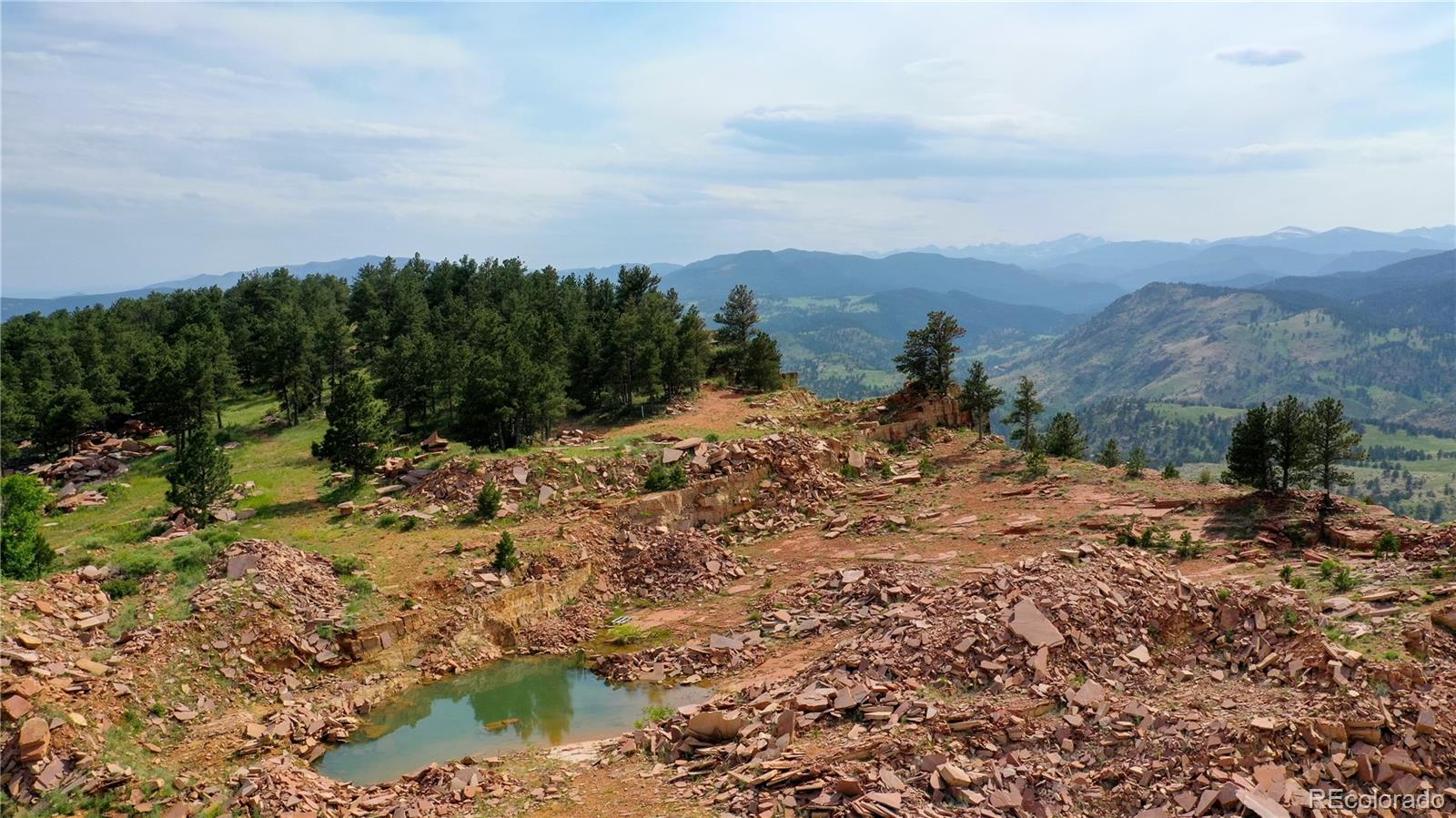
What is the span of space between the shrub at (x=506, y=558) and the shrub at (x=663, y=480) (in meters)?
9.63

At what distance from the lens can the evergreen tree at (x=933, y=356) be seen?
187 feet

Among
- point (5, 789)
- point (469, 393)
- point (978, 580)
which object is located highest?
point (469, 393)

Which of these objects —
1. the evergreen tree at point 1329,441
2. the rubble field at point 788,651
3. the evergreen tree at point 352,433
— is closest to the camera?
the rubble field at point 788,651

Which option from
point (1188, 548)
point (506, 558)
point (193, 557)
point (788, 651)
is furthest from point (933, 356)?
point (193, 557)

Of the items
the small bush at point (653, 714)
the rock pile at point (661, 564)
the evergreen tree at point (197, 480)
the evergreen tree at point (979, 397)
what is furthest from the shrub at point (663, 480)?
the evergreen tree at point (979, 397)

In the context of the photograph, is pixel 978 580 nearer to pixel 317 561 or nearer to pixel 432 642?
pixel 432 642

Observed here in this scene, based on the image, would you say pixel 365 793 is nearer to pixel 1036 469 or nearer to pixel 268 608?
pixel 268 608

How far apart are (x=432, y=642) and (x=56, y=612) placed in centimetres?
1169

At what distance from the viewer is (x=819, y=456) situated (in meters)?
47.5

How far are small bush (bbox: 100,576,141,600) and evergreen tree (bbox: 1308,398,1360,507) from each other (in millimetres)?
49364

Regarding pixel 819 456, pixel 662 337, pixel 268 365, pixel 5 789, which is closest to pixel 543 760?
pixel 5 789

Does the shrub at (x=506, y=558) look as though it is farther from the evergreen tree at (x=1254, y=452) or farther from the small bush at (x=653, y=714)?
the evergreen tree at (x=1254, y=452)

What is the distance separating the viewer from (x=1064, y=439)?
192 ft

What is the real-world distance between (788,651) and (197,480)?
29888mm
